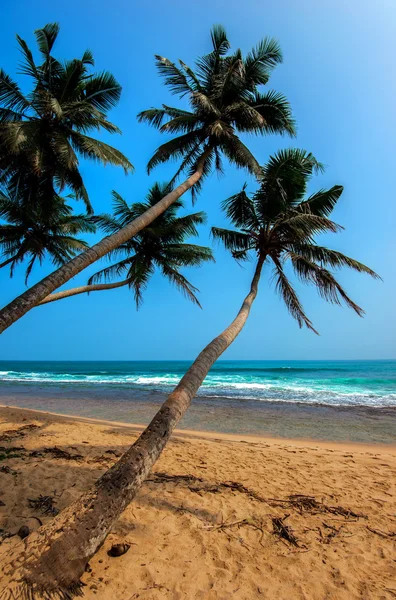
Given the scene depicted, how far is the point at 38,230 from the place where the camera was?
1337 cm

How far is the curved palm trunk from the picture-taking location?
2.17m

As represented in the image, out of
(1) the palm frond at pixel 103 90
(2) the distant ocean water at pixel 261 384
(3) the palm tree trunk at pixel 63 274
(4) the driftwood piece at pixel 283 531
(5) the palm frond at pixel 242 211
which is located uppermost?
(1) the palm frond at pixel 103 90

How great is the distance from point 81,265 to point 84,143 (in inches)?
184

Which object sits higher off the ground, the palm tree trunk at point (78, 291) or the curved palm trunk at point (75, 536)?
the palm tree trunk at point (78, 291)

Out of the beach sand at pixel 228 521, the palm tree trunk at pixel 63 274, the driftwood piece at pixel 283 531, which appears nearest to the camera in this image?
the beach sand at pixel 228 521

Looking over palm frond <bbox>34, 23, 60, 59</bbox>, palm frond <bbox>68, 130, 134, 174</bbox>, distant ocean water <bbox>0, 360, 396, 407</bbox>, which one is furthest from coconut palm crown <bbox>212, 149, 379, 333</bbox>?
distant ocean water <bbox>0, 360, 396, 407</bbox>

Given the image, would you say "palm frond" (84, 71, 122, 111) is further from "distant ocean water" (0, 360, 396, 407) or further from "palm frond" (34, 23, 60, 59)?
"distant ocean water" (0, 360, 396, 407)

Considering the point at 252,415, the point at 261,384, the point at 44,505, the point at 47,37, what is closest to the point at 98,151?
the point at 47,37

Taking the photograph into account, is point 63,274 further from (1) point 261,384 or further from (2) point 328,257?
(1) point 261,384

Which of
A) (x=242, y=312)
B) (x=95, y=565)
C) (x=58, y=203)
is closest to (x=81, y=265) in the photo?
(x=242, y=312)

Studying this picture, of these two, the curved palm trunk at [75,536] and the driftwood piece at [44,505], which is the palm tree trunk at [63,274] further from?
the curved palm trunk at [75,536]

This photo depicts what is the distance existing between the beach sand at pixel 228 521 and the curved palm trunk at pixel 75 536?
0.85 ft

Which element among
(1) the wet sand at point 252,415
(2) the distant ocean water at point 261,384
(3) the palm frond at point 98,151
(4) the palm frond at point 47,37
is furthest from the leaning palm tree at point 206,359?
(2) the distant ocean water at point 261,384

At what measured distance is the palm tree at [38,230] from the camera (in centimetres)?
1263
